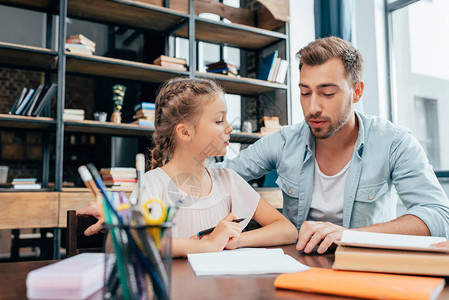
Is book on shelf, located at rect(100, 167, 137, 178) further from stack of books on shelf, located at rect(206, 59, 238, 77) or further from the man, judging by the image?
the man

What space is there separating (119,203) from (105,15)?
9.79 feet

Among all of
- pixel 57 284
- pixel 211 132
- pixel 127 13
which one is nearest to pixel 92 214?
pixel 211 132

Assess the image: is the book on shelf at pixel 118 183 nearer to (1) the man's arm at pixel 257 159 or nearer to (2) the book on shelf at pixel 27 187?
(2) the book on shelf at pixel 27 187

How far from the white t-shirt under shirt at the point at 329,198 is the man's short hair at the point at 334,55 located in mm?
392

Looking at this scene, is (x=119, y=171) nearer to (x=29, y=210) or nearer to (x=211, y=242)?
(x=29, y=210)

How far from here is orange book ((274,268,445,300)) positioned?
56cm

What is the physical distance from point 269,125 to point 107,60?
1478 millimetres

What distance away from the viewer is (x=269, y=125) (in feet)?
11.5

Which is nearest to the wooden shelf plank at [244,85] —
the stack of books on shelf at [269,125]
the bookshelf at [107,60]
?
the bookshelf at [107,60]

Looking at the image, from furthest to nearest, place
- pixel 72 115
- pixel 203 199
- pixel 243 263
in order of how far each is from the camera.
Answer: pixel 72 115
pixel 203 199
pixel 243 263

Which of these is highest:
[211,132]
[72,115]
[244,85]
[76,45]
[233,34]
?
[233,34]

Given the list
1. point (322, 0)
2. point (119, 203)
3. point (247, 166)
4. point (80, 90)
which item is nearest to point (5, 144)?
point (80, 90)

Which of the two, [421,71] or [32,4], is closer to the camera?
[32,4]

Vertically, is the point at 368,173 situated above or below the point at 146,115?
below
